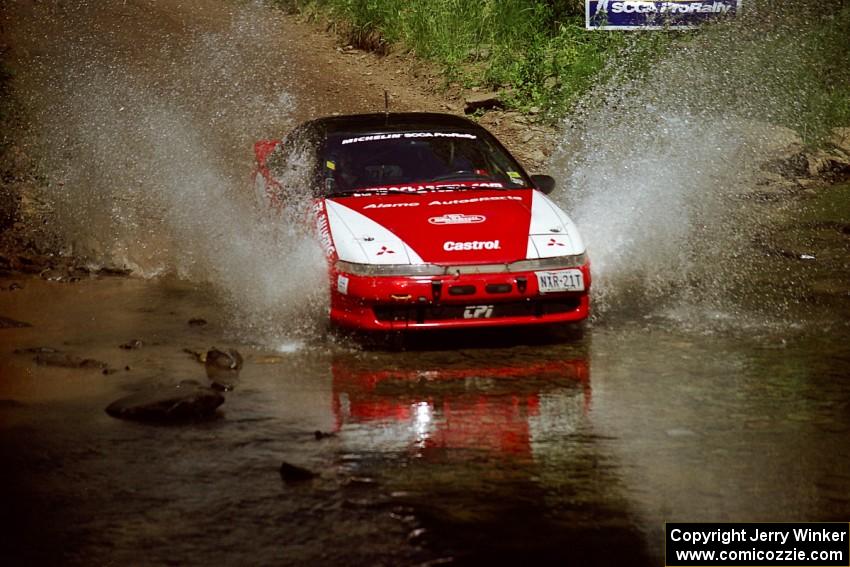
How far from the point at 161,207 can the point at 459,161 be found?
13.2ft

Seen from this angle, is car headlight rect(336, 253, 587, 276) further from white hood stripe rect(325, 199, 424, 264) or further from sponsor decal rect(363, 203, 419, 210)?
sponsor decal rect(363, 203, 419, 210)

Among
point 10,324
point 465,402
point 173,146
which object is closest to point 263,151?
point 10,324

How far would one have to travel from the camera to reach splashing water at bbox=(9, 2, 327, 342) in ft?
27.8

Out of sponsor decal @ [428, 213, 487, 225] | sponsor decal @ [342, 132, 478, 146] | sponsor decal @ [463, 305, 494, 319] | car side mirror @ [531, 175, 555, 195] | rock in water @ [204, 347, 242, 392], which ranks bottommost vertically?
rock in water @ [204, 347, 242, 392]

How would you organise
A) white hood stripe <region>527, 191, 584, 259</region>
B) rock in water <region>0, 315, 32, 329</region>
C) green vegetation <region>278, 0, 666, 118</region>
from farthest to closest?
green vegetation <region>278, 0, 666, 118</region> → rock in water <region>0, 315, 32, 329</region> → white hood stripe <region>527, 191, 584, 259</region>

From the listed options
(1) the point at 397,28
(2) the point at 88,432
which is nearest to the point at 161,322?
(2) the point at 88,432

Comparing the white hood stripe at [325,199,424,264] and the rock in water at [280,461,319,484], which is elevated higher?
the white hood stripe at [325,199,424,264]

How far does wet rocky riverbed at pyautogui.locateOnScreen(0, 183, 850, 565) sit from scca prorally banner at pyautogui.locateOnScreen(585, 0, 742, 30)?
7986 millimetres

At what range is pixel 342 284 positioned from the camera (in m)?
7.28

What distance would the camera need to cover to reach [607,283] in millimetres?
9047

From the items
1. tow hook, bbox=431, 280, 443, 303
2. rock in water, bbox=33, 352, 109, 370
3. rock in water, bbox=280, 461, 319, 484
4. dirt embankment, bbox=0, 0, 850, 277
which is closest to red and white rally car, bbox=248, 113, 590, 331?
tow hook, bbox=431, 280, 443, 303

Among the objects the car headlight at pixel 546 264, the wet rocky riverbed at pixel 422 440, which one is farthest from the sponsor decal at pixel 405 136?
the car headlight at pixel 546 264

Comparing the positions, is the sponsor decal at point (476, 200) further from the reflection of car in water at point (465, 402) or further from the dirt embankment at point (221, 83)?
the dirt embankment at point (221, 83)

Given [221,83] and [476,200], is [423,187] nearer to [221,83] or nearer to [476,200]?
[476,200]
